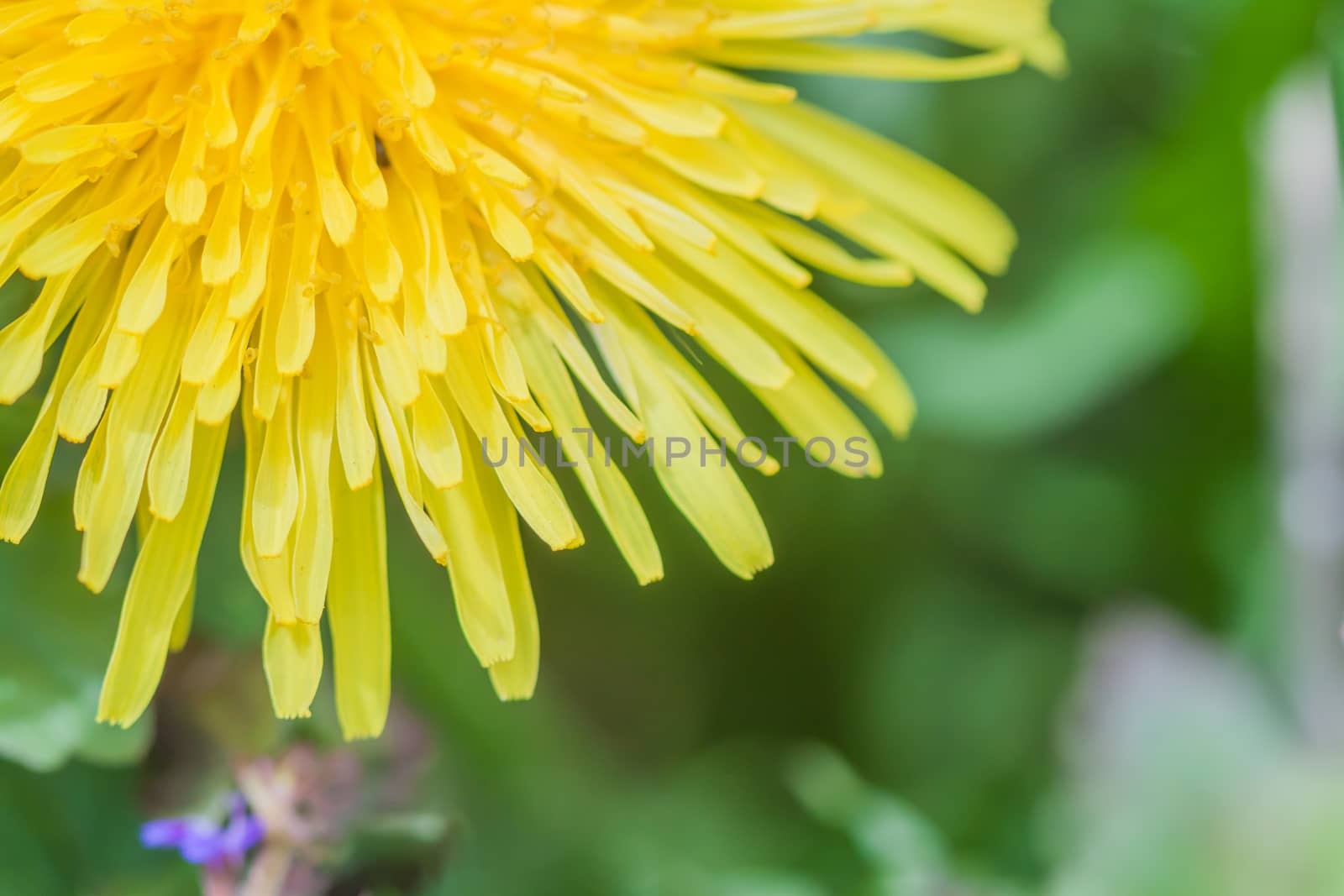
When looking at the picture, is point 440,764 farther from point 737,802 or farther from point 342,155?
point 342,155

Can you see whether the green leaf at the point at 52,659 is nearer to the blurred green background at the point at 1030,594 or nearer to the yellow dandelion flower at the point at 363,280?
the yellow dandelion flower at the point at 363,280

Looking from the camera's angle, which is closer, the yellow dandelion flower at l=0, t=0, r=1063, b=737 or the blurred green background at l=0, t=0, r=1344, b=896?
the yellow dandelion flower at l=0, t=0, r=1063, b=737

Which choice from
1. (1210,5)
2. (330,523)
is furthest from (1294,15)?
(330,523)

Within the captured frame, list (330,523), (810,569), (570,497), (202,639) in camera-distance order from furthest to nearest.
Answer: (810,569) < (570,497) < (202,639) < (330,523)

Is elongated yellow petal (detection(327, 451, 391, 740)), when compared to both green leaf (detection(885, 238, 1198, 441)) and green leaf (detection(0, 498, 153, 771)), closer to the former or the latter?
green leaf (detection(0, 498, 153, 771))

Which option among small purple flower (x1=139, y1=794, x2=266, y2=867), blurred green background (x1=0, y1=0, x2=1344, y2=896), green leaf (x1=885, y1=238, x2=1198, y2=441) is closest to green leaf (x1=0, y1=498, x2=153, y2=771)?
small purple flower (x1=139, y1=794, x2=266, y2=867)

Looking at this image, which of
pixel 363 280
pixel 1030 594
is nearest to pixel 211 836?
pixel 363 280

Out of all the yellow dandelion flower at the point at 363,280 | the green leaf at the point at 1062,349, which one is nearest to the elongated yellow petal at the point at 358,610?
the yellow dandelion flower at the point at 363,280
